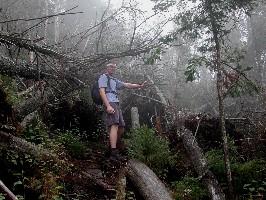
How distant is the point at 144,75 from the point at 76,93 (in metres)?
4.08

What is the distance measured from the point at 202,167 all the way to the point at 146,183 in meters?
2.00

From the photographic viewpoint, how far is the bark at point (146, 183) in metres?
5.18

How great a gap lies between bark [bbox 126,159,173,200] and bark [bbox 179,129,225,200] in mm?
1178

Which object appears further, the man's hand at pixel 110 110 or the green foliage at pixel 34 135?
the green foliage at pixel 34 135

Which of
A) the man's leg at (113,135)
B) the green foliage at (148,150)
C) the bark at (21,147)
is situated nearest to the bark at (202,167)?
the green foliage at (148,150)

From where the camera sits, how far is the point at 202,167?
273 inches

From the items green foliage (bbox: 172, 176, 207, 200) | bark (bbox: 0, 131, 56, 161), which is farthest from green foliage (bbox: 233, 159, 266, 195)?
bark (bbox: 0, 131, 56, 161)

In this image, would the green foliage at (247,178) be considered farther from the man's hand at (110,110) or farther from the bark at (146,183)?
the man's hand at (110,110)

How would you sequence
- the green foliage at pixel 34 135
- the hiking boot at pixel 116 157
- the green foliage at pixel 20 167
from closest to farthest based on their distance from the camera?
1. the green foliage at pixel 20 167
2. the hiking boot at pixel 116 157
3. the green foliage at pixel 34 135

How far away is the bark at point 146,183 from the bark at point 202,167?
1178 mm

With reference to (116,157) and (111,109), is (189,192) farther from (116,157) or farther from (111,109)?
(111,109)

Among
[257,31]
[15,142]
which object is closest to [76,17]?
[257,31]

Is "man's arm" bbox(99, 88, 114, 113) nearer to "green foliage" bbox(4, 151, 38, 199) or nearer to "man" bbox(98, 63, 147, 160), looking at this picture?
"man" bbox(98, 63, 147, 160)

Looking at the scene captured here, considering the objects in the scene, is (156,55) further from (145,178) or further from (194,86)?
(194,86)
